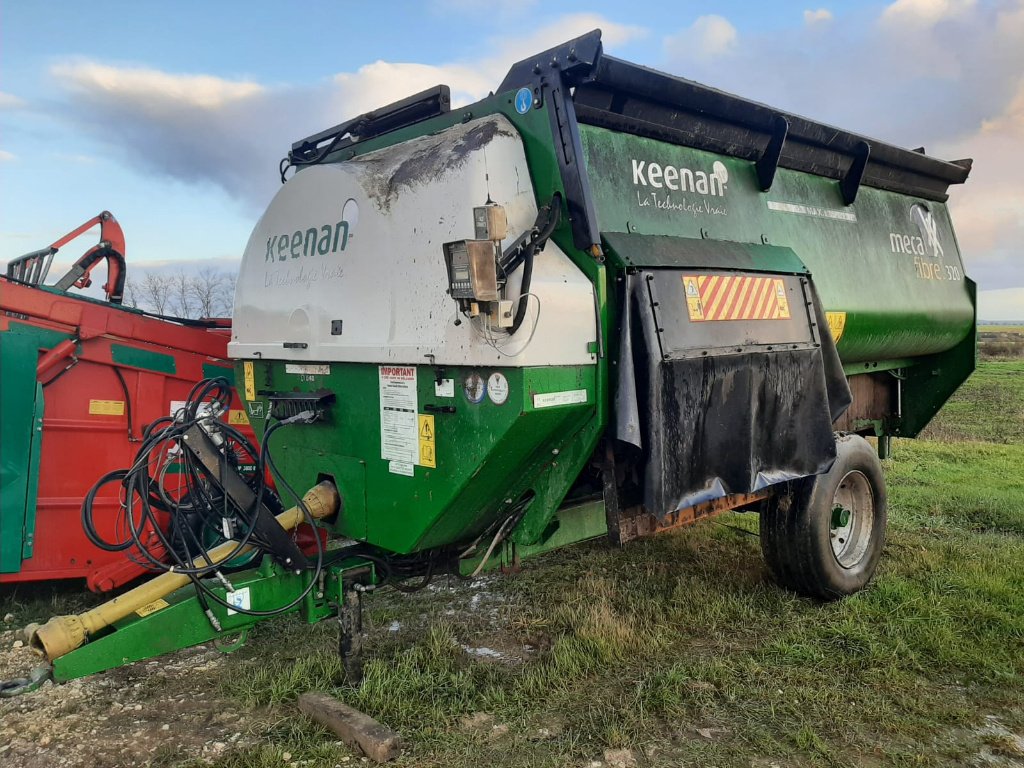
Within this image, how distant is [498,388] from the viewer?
2809 millimetres

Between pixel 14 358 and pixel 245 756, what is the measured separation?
265cm

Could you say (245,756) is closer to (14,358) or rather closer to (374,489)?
(374,489)

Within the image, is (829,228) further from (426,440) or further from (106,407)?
(106,407)

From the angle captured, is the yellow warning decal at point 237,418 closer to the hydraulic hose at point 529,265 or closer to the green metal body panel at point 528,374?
the green metal body panel at point 528,374

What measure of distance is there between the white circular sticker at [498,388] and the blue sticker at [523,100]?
3.61ft

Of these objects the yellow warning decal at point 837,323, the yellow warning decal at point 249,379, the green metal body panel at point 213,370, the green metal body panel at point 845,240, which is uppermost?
the green metal body panel at point 845,240

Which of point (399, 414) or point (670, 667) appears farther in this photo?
point (670, 667)

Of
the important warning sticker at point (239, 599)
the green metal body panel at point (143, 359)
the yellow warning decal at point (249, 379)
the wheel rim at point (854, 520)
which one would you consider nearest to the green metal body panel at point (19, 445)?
the green metal body panel at point (143, 359)

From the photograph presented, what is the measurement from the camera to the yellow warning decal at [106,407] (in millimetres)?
4430

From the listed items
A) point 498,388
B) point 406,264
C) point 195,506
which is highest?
point 406,264

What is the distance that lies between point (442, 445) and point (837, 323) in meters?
2.71

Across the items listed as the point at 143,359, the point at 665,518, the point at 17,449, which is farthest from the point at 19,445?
the point at 665,518

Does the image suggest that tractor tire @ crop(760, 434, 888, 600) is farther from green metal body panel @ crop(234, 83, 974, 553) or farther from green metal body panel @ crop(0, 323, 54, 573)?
green metal body panel @ crop(0, 323, 54, 573)

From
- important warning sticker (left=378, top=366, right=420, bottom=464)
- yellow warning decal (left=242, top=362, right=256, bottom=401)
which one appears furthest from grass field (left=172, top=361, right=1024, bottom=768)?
yellow warning decal (left=242, top=362, right=256, bottom=401)
